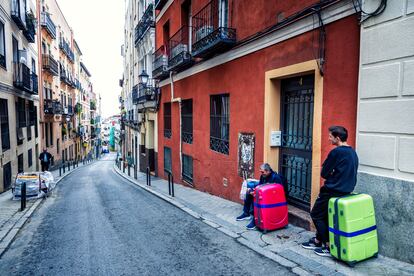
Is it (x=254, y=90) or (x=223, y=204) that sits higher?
(x=254, y=90)

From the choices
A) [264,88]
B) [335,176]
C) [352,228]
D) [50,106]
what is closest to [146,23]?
[50,106]

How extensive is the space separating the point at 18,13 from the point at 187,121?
9.93 meters

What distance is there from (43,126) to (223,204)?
21224mm

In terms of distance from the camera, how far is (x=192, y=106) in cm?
1162

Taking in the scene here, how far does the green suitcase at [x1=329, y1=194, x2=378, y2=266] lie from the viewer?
398 cm

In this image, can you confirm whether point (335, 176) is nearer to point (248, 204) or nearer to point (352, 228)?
point (352, 228)

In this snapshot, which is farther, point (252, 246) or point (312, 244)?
point (252, 246)

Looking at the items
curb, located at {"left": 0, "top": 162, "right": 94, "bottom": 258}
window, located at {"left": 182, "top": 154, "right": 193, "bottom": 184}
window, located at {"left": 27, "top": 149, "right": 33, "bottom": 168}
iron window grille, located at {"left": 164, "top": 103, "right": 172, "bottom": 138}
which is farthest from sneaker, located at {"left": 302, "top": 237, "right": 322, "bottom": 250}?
window, located at {"left": 27, "top": 149, "right": 33, "bottom": 168}

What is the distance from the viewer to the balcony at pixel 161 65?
13.7 m

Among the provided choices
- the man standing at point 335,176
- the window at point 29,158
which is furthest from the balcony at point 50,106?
the man standing at point 335,176

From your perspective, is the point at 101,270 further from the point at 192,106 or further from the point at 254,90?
the point at 192,106

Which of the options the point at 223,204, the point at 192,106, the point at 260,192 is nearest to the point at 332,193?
the point at 260,192

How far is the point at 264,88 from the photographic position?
22.5 feet

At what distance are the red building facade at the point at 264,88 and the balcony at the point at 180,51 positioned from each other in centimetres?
5
